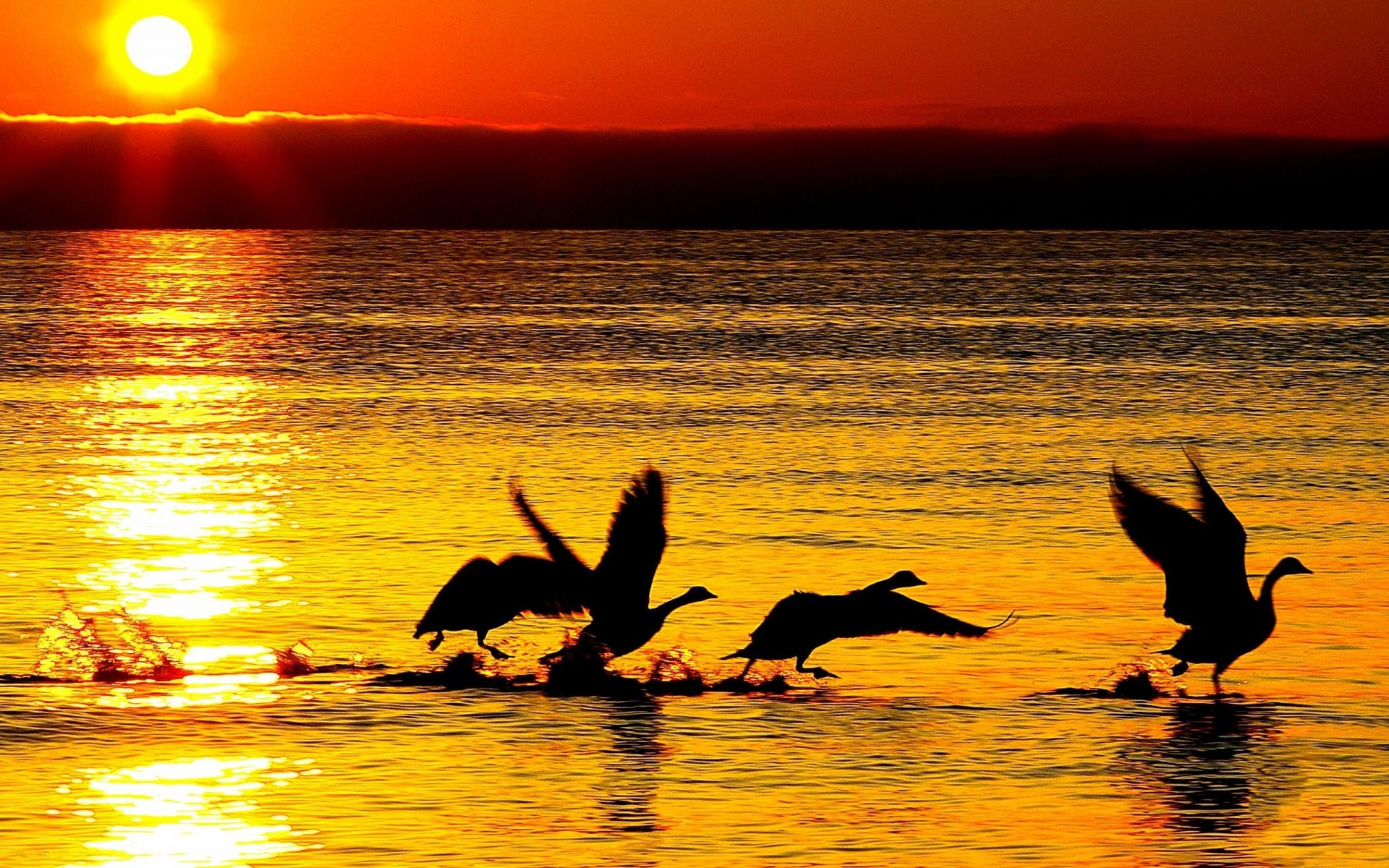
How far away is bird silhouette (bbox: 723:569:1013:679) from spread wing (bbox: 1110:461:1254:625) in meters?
1.33

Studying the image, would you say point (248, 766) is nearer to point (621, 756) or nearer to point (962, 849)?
point (621, 756)

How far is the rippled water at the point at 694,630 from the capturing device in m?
11.9

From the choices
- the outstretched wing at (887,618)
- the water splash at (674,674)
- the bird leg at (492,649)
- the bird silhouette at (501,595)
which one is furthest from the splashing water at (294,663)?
the outstretched wing at (887,618)

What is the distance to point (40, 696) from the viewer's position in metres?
14.9

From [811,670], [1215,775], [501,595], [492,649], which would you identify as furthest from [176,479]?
[1215,775]

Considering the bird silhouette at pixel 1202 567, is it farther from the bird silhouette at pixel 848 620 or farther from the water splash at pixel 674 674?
the water splash at pixel 674 674

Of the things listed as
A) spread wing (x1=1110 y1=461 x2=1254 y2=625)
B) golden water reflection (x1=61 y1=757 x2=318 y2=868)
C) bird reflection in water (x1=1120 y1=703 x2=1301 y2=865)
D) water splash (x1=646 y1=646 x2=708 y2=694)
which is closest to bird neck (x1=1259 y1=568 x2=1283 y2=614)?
spread wing (x1=1110 y1=461 x2=1254 y2=625)

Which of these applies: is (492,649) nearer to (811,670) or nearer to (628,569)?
(628,569)

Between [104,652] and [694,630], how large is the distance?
15.1 feet

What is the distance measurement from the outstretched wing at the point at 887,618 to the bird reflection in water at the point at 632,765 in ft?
4.69

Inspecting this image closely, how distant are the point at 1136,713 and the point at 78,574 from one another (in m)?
10.3

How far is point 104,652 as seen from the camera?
16078mm

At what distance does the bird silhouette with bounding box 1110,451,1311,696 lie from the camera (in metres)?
14.9

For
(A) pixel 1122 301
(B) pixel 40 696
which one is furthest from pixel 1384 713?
(A) pixel 1122 301
